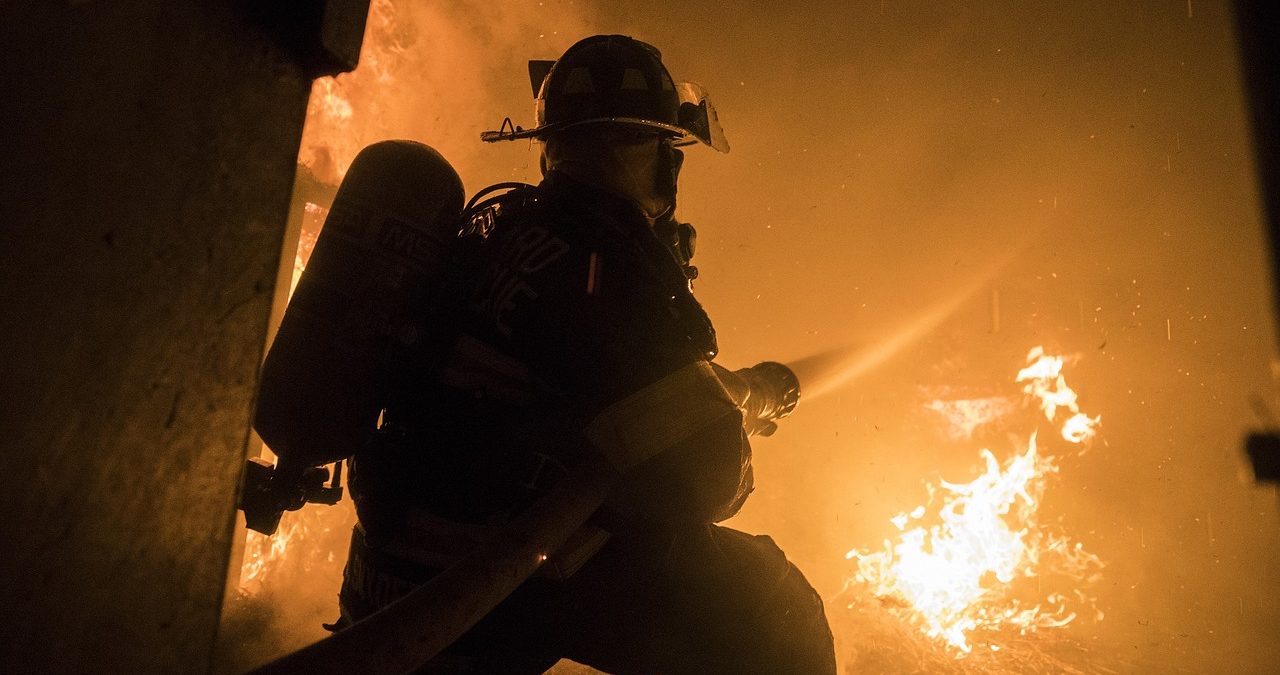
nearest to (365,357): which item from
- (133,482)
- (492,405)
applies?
(492,405)

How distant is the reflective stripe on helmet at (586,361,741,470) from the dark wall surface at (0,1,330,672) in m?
0.85

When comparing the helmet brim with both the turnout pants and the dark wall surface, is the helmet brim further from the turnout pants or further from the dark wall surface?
the turnout pants

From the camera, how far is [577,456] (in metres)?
1.70

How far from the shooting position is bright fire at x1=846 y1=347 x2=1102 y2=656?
657cm

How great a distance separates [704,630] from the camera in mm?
1858

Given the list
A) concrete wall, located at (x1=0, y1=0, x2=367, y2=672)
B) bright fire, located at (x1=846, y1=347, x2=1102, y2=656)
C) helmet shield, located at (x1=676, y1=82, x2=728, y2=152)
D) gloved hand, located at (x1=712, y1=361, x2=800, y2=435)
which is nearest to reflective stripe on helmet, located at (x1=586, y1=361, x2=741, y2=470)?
gloved hand, located at (x1=712, y1=361, x2=800, y2=435)

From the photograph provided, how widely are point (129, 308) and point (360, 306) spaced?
0.77 m

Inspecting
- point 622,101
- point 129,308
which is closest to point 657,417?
point 129,308

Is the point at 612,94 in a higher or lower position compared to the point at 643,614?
higher

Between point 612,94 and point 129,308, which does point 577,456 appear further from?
point 612,94

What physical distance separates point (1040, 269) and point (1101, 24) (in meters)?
3.28

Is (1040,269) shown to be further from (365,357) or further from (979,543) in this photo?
(365,357)

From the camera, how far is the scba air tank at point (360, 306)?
60.7 inches

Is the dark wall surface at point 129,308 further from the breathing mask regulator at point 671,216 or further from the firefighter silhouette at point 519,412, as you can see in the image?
the breathing mask regulator at point 671,216
